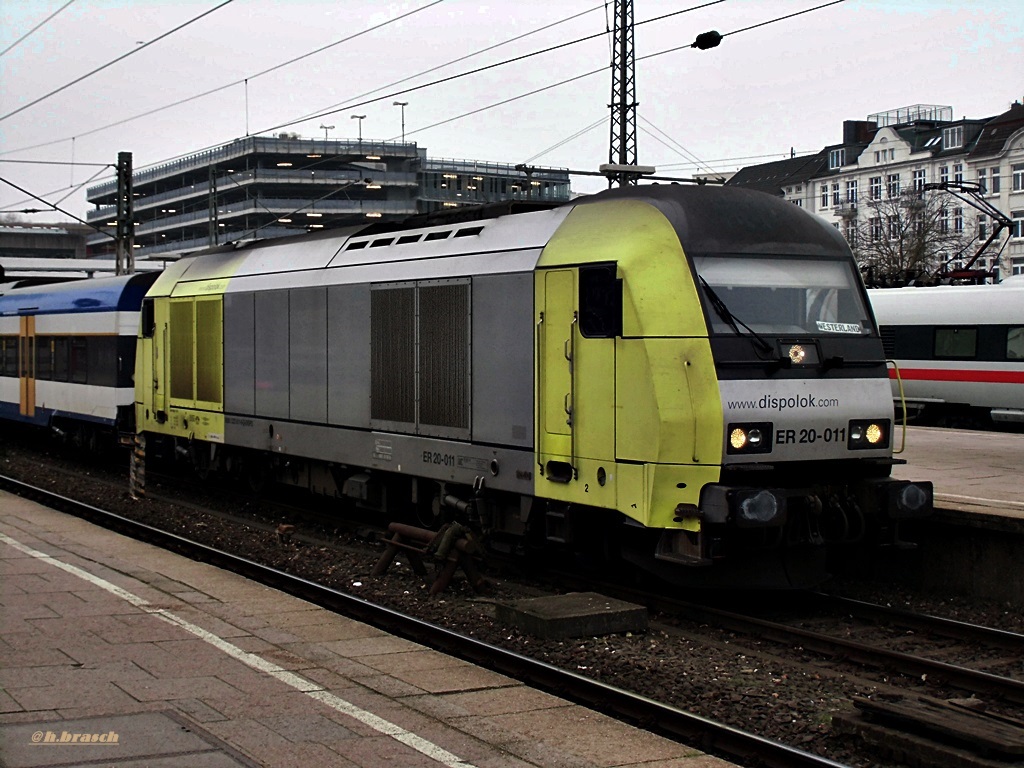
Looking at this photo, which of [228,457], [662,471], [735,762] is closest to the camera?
[735,762]

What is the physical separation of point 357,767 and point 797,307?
5.69m

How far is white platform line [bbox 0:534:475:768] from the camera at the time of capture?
21.1 feet

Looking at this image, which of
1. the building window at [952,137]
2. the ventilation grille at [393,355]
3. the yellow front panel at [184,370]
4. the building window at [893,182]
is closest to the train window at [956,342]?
the yellow front panel at [184,370]

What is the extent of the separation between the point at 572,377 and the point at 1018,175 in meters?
57.1

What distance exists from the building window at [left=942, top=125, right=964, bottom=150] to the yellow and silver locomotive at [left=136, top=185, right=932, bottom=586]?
64.3m

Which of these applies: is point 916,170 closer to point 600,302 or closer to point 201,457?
point 201,457

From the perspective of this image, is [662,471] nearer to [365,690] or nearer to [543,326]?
[543,326]

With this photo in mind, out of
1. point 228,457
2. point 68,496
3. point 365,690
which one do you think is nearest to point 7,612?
point 365,690

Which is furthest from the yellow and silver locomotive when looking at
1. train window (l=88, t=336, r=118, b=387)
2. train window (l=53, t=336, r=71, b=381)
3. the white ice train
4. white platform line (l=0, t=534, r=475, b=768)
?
the white ice train

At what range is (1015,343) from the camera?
24.8 meters

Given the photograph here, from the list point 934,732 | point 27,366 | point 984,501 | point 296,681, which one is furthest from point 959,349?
point 296,681

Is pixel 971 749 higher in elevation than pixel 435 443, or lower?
lower

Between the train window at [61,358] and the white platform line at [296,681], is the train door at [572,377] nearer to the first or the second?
the white platform line at [296,681]

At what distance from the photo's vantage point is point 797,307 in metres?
10.2
